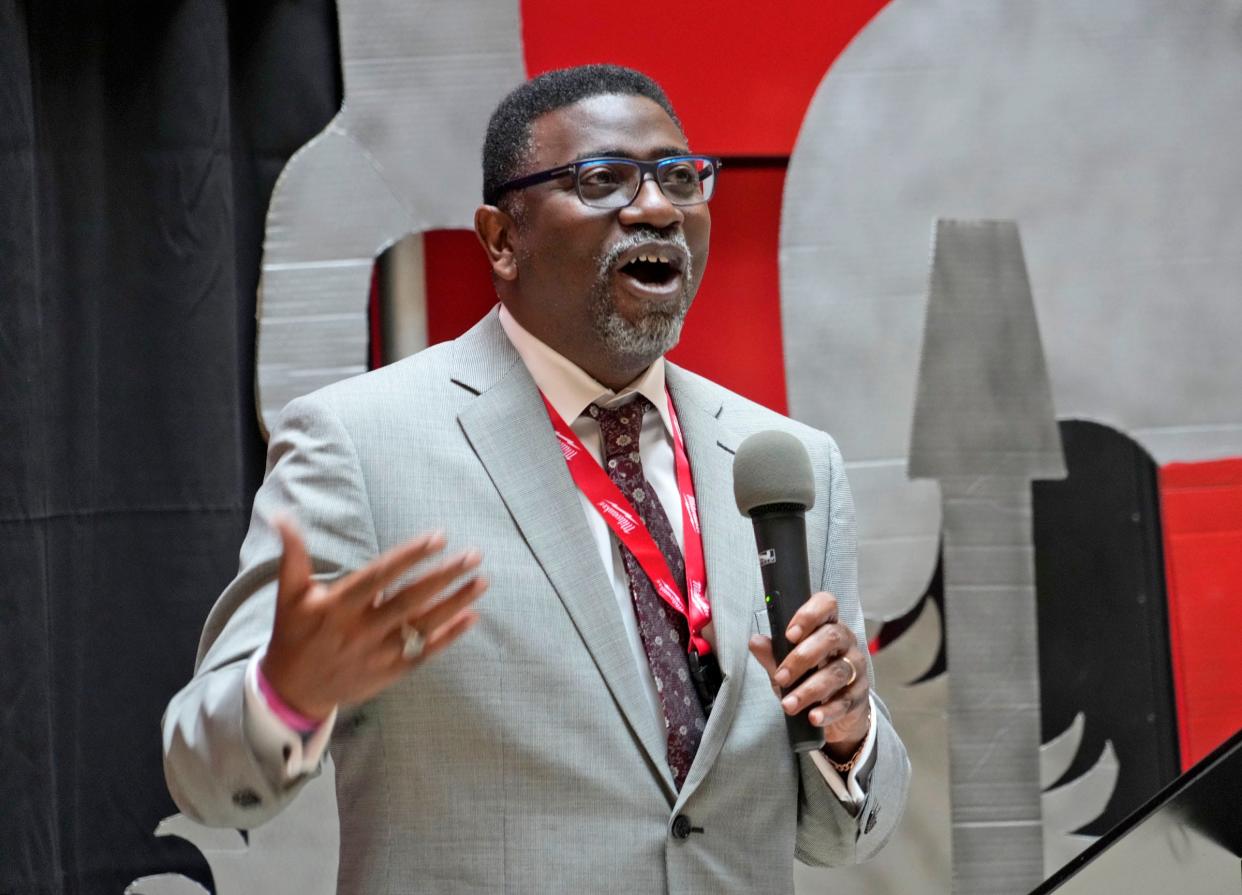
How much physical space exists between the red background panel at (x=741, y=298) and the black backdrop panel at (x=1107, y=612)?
29.0 inches

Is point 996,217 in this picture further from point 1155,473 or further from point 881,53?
point 1155,473

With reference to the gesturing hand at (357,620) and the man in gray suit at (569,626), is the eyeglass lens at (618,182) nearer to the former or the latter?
the man in gray suit at (569,626)

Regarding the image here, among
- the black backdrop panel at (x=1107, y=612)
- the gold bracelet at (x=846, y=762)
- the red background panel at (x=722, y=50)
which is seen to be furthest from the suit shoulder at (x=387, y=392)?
the black backdrop panel at (x=1107, y=612)

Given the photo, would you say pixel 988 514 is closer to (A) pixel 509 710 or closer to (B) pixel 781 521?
(B) pixel 781 521

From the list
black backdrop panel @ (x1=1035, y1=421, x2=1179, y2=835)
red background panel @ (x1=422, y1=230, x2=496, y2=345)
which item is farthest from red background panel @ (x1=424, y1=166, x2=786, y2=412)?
black backdrop panel @ (x1=1035, y1=421, x2=1179, y2=835)

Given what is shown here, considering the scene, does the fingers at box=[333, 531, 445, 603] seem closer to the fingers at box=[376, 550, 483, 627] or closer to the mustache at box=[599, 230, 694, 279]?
the fingers at box=[376, 550, 483, 627]

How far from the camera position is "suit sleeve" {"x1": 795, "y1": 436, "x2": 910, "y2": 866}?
1.81m

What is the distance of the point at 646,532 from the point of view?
182cm

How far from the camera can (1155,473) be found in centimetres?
316

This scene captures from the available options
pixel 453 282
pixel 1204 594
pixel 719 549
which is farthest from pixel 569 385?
pixel 1204 594

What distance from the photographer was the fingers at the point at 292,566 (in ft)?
4.20

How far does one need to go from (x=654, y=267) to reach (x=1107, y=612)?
1.68 meters

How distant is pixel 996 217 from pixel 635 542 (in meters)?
1.77

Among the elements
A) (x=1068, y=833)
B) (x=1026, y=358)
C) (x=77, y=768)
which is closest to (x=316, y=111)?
(x=77, y=768)
